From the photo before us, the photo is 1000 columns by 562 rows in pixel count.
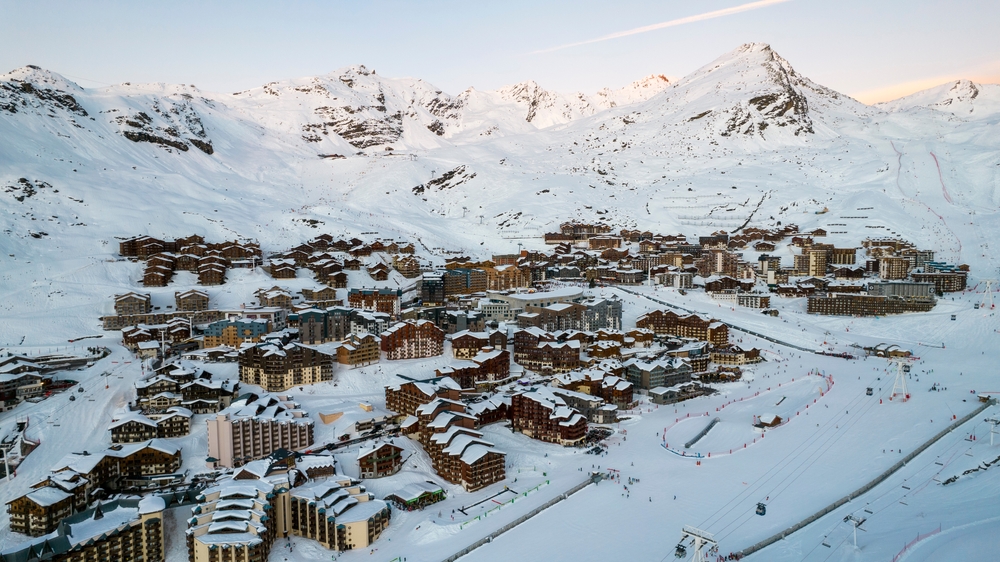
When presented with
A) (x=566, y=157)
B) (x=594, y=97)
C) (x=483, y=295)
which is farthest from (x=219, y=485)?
(x=594, y=97)

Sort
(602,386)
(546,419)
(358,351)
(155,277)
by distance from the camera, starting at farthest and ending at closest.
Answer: (155,277) → (358,351) → (602,386) → (546,419)

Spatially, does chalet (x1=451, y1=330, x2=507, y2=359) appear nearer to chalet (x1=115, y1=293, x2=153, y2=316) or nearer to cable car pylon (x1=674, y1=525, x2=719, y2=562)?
cable car pylon (x1=674, y1=525, x2=719, y2=562)

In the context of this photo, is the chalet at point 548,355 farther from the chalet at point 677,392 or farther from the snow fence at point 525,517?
the snow fence at point 525,517

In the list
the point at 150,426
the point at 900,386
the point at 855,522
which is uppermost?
the point at 900,386

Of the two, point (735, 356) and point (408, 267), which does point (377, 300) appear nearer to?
point (408, 267)

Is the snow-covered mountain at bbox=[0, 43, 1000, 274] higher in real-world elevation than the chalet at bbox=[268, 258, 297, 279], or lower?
higher

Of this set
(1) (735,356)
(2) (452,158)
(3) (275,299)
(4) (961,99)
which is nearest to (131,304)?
(3) (275,299)

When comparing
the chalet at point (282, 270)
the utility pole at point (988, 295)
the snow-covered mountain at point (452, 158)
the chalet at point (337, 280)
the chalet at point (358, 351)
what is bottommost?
the chalet at point (358, 351)

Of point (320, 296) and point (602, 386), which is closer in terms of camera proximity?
point (602, 386)

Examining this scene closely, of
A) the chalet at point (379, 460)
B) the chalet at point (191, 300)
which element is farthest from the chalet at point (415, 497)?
the chalet at point (191, 300)

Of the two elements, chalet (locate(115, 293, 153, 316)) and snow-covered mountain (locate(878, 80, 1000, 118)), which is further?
snow-covered mountain (locate(878, 80, 1000, 118))

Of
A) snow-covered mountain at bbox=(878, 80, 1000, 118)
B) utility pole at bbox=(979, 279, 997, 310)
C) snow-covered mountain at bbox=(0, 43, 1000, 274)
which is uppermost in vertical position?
snow-covered mountain at bbox=(878, 80, 1000, 118)

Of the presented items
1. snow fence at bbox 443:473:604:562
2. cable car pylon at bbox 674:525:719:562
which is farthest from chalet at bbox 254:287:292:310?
cable car pylon at bbox 674:525:719:562
